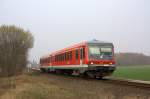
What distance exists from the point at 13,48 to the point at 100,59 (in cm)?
3008

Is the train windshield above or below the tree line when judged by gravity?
below

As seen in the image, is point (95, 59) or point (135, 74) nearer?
point (95, 59)

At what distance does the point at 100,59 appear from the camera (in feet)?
75.0

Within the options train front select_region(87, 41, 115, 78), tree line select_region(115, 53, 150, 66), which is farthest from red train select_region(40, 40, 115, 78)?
tree line select_region(115, 53, 150, 66)

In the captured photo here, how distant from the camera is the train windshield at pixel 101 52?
23.0 m

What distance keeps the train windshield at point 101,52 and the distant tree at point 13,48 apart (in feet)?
90.7

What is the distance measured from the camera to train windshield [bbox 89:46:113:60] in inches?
905

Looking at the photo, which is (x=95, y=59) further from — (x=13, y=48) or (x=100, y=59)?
(x=13, y=48)

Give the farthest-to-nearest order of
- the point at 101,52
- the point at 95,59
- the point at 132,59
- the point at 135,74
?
the point at 132,59, the point at 135,74, the point at 101,52, the point at 95,59

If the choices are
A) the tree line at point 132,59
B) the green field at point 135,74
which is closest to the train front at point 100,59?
the green field at point 135,74

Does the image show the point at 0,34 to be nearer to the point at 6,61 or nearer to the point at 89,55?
the point at 6,61

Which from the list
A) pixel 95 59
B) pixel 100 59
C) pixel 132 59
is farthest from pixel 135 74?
pixel 132 59

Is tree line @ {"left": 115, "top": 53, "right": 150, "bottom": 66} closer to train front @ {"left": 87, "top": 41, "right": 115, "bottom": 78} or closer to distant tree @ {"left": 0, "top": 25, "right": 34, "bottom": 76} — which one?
distant tree @ {"left": 0, "top": 25, "right": 34, "bottom": 76}

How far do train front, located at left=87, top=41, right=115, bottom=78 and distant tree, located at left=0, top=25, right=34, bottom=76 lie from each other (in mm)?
27613
